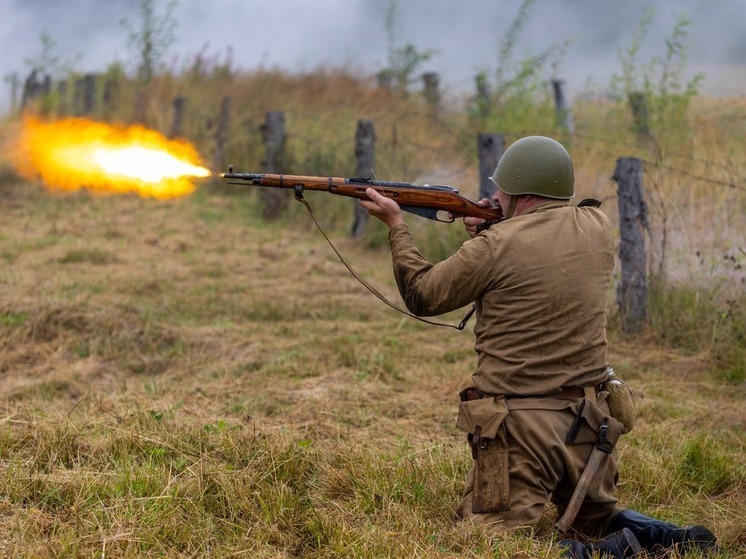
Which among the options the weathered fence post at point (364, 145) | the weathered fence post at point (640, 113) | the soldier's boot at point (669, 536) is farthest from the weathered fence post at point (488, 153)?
the soldier's boot at point (669, 536)

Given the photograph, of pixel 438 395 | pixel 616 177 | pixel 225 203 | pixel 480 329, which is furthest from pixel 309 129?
pixel 480 329

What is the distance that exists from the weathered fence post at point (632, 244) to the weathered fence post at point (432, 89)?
12.4 metres

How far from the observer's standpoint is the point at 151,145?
6801 mm

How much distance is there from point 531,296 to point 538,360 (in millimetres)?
283

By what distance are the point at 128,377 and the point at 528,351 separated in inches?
→ 156

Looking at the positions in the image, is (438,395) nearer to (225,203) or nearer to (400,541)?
(400,541)

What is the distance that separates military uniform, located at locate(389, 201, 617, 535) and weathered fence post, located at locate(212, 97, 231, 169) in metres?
13.2

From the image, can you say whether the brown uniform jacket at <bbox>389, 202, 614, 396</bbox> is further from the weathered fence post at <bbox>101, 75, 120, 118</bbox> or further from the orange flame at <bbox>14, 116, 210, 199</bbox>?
the weathered fence post at <bbox>101, 75, 120, 118</bbox>

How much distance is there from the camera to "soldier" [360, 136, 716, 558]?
12.8 feet

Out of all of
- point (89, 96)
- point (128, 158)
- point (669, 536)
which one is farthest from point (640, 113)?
point (89, 96)

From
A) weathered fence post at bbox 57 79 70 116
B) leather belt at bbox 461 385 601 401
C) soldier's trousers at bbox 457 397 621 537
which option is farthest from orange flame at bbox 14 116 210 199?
weathered fence post at bbox 57 79 70 116

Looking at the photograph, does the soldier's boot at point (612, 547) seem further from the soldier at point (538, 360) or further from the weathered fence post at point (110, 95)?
the weathered fence post at point (110, 95)

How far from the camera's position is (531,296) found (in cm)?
395

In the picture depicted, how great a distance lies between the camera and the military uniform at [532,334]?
3.91m
